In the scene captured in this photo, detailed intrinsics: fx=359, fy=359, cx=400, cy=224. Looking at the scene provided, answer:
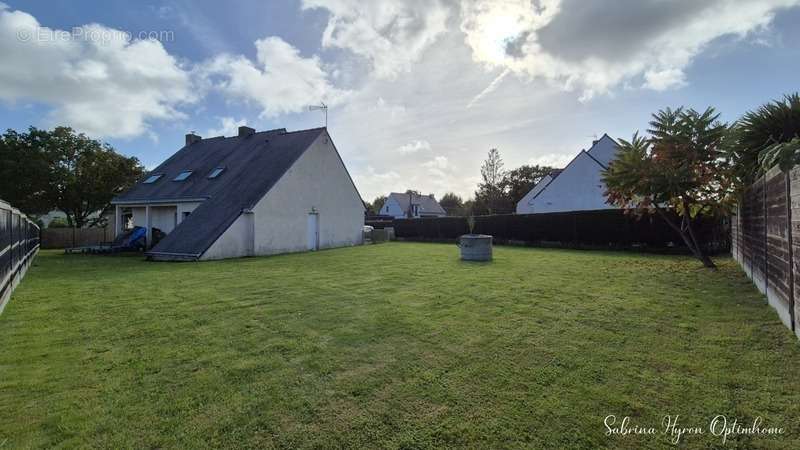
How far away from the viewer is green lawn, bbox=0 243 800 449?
8.01 ft

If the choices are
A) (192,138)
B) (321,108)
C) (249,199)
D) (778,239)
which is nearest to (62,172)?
(192,138)

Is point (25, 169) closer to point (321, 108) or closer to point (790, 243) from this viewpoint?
point (321, 108)

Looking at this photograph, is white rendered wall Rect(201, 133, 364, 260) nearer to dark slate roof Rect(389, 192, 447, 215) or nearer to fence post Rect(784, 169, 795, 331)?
fence post Rect(784, 169, 795, 331)

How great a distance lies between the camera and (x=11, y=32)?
10516 mm

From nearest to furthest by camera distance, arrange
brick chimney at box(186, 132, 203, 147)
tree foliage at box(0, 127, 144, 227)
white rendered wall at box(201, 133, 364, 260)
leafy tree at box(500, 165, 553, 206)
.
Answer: white rendered wall at box(201, 133, 364, 260), tree foliage at box(0, 127, 144, 227), brick chimney at box(186, 132, 203, 147), leafy tree at box(500, 165, 553, 206)

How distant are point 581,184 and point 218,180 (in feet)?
74.4

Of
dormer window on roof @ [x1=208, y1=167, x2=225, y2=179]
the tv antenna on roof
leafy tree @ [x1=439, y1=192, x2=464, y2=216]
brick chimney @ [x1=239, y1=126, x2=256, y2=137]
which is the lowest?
dormer window on roof @ [x1=208, y1=167, x2=225, y2=179]

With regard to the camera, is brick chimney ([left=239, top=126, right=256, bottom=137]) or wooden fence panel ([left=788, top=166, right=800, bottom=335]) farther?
brick chimney ([left=239, top=126, right=256, bottom=137])

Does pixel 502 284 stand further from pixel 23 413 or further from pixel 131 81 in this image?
pixel 131 81

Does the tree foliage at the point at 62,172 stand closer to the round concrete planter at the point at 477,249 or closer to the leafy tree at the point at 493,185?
the round concrete planter at the point at 477,249

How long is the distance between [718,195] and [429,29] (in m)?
9.17

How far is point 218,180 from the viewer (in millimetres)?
18422

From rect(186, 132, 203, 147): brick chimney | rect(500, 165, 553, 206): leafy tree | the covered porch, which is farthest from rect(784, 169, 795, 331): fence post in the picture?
rect(500, 165, 553, 206): leafy tree

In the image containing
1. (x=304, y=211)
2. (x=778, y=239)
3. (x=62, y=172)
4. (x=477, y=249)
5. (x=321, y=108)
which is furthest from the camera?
(x=62, y=172)
